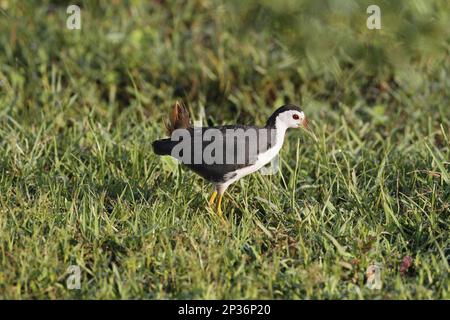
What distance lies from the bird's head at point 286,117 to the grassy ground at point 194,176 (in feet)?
0.85

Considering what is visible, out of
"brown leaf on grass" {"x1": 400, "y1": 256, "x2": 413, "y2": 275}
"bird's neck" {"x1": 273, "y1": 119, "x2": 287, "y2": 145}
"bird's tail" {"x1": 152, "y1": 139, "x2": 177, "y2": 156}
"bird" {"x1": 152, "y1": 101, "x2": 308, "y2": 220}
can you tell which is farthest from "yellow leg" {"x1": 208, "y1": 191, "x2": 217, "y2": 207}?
"brown leaf on grass" {"x1": 400, "y1": 256, "x2": 413, "y2": 275}

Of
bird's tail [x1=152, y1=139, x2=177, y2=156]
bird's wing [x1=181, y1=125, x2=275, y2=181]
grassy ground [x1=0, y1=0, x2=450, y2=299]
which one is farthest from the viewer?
bird's tail [x1=152, y1=139, x2=177, y2=156]

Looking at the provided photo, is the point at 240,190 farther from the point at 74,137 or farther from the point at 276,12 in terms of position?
the point at 276,12

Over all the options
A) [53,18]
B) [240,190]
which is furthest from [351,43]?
[53,18]

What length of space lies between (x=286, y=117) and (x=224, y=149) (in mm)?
424

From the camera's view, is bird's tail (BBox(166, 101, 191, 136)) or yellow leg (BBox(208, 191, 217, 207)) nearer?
yellow leg (BBox(208, 191, 217, 207))

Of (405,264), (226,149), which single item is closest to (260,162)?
(226,149)

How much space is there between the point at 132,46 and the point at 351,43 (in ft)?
5.44

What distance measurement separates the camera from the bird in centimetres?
442

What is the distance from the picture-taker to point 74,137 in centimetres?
549

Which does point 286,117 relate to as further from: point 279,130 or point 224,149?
point 224,149

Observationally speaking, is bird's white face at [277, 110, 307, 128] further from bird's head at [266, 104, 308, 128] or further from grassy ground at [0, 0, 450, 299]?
grassy ground at [0, 0, 450, 299]

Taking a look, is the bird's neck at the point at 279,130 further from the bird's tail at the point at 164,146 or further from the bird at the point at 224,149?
the bird's tail at the point at 164,146
